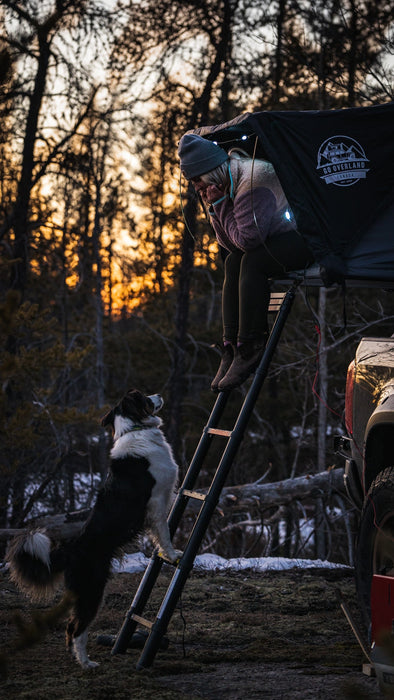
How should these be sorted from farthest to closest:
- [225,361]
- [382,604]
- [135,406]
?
[135,406] → [225,361] → [382,604]

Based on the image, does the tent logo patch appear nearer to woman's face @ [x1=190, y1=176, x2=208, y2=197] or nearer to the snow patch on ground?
woman's face @ [x1=190, y1=176, x2=208, y2=197]

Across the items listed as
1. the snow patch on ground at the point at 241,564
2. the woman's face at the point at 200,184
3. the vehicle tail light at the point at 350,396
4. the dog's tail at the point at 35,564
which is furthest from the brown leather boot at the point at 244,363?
the snow patch on ground at the point at 241,564

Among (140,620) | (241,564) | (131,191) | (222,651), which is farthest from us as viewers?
(131,191)

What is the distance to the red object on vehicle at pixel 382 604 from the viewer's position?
3264 millimetres

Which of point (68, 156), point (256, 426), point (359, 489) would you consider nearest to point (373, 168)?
point (359, 489)

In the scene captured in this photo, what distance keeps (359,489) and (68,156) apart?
1023 cm

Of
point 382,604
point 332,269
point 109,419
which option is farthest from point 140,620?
point 332,269

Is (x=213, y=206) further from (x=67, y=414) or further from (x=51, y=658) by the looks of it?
(x=67, y=414)

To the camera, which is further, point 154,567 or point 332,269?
point 154,567

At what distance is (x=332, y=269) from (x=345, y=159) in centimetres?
72

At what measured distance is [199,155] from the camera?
4.86 meters

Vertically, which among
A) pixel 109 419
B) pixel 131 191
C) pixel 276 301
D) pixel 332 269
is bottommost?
pixel 109 419

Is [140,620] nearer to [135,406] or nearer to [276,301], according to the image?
[135,406]

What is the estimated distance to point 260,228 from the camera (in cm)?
474
